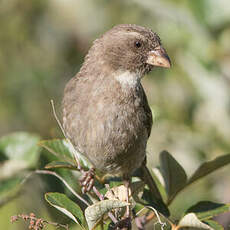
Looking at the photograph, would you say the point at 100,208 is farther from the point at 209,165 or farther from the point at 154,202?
the point at 209,165

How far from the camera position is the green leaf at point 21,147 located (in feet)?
14.1

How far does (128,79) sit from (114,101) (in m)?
0.24

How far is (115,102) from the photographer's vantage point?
452 centimetres

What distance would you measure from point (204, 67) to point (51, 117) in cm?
227

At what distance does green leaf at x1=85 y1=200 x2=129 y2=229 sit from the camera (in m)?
3.04

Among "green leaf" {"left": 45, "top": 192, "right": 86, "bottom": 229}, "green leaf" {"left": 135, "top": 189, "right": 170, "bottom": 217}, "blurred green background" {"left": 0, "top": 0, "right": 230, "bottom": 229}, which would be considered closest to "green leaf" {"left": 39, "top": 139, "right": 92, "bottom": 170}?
"blurred green background" {"left": 0, "top": 0, "right": 230, "bottom": 229}

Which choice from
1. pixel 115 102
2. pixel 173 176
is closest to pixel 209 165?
pixel 173 176

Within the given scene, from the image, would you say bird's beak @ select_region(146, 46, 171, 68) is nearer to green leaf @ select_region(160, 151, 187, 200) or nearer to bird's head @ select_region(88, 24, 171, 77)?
bird's head @ select_region(88, 24, 171, 77)

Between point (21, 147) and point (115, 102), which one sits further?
point (115, 102)

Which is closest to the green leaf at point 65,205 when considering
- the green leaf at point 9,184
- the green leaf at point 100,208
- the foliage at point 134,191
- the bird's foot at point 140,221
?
the foliage at point 134,191

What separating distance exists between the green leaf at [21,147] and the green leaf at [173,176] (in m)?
0.99

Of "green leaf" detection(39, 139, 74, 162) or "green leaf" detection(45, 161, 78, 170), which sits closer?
"green leaf" detection(45, 161, 78, 170)

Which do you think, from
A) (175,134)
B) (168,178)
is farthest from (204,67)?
(168,178)

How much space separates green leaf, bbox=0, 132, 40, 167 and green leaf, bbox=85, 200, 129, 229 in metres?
1.28
